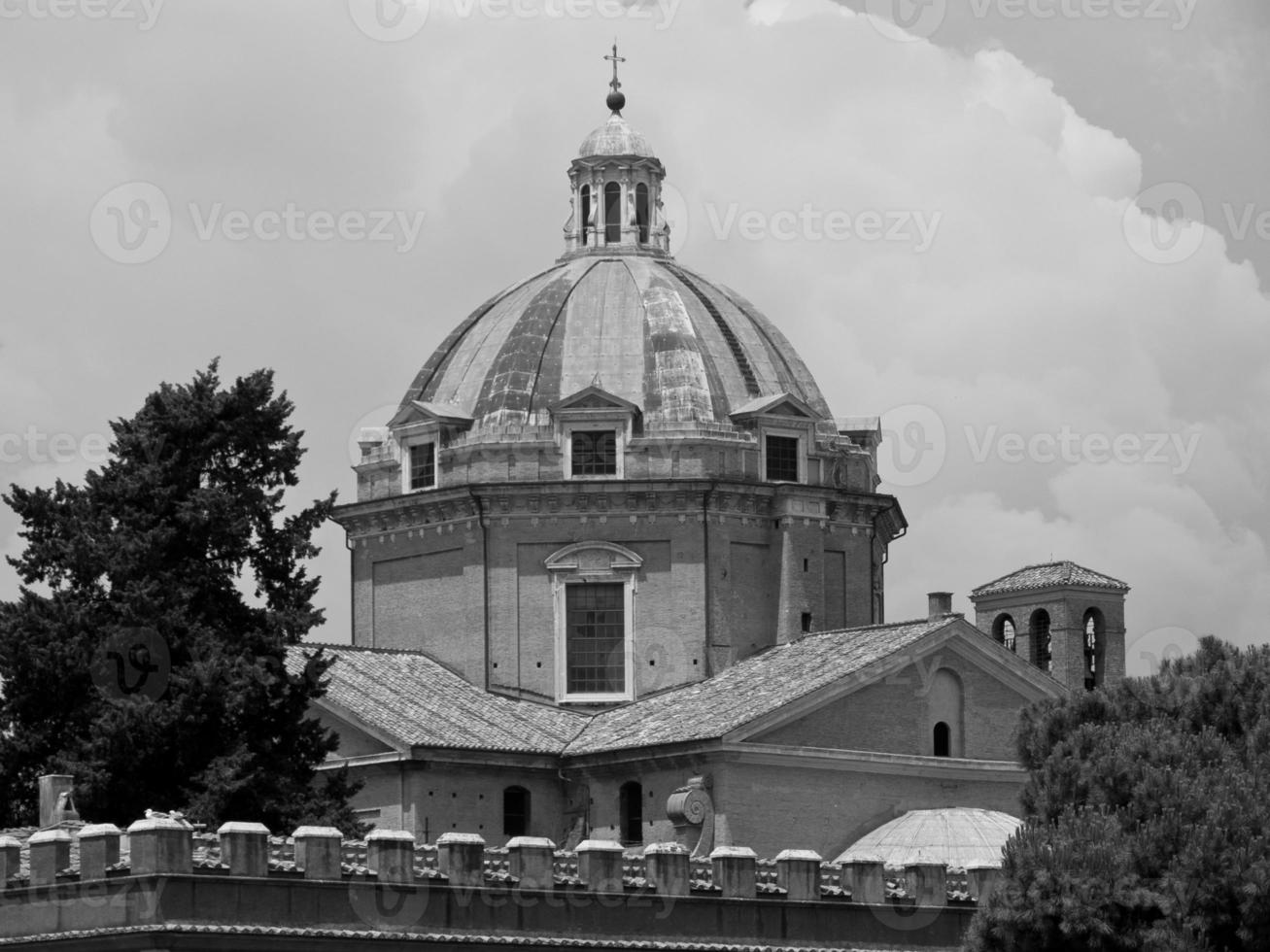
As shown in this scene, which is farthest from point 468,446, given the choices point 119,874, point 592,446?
point 119,874

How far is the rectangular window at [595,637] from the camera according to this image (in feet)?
237

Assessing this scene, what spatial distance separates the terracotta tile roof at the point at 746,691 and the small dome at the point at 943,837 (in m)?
3.09

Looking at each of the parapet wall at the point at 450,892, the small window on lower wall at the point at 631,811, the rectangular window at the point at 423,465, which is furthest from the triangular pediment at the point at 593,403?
the parapet wall at the point at 450,892

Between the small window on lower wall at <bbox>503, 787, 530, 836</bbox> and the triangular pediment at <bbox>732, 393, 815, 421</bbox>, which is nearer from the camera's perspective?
the small window on lower wall at <bbox>503, 787, 530, 836</bbox>

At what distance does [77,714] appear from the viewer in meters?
58.8

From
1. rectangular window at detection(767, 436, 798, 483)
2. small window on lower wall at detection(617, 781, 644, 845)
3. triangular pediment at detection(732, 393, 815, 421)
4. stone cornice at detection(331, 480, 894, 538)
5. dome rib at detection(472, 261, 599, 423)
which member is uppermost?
dome rib at detection(472, 261, 599, 423)

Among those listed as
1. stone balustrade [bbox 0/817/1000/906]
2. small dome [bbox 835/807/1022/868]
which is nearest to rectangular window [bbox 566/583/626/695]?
small dome [bbox 835/807/1022/868]

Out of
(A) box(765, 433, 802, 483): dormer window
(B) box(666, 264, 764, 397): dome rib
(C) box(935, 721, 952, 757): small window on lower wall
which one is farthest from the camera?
(B) box(666, 264, 764, 397): dome rib

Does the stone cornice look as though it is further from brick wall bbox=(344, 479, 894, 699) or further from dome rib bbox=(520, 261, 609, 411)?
dome rib bbox=(520, 261, 609, 411)

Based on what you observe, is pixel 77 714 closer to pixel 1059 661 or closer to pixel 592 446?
pixel 592 446

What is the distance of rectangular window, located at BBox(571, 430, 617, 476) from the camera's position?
72875 millimetres

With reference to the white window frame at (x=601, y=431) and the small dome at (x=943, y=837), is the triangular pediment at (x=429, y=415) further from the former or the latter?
the small dome at (x=943, y=837)

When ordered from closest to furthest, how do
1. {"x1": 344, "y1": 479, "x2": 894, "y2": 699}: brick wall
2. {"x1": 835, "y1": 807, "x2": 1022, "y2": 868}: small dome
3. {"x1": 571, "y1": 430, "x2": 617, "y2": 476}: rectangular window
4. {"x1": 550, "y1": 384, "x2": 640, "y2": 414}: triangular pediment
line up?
{"x1": 835, "y1": 807, "x2": 1022, "y2": 868}: small dome → {"x1": 344, "y1": 479, "x2": 894, "y2": 699}: brick wall → {"x1": 571, "y1": 430, "x2": 617, "y2": 476}: rectangular window → {"x1": 550, "y1": 384, "x2": 640, "y2": 414}: triangular pediment

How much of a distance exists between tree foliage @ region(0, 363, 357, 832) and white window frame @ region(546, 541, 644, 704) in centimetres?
1048
